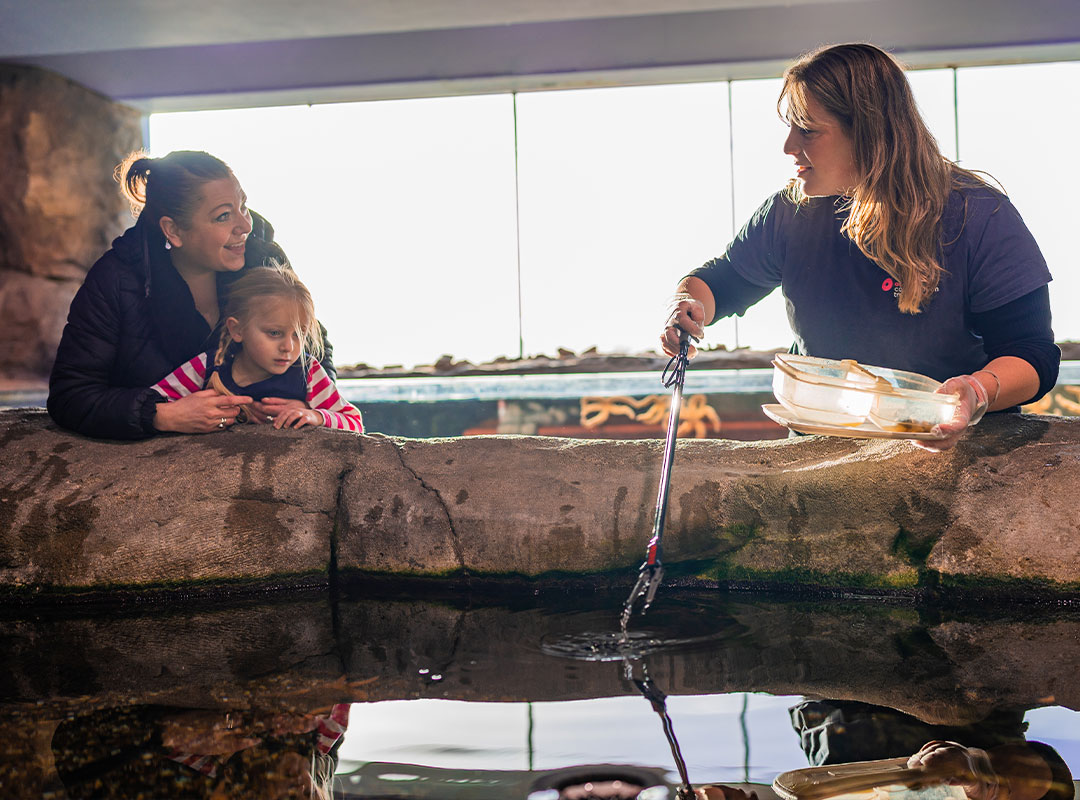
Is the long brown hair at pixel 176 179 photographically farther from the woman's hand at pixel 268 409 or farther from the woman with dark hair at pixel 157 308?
the woman's hand at pixel 268 409

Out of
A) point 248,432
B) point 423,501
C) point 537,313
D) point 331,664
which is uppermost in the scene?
point 537,313

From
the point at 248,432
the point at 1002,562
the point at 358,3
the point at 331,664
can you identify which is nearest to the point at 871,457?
the point at 1002,562

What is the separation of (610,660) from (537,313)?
705cm

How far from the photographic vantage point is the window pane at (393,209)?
8.31 meters

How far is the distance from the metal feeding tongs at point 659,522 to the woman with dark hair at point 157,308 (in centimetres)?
116

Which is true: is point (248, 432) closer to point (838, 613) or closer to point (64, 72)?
point (838, 613)

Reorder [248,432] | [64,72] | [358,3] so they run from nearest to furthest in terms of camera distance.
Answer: [248,432]
[358,3]
[64,72]

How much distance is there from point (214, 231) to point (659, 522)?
1.49 m

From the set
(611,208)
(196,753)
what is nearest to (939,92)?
(611,208)

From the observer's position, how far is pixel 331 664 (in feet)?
5.69

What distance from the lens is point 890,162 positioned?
2.06m

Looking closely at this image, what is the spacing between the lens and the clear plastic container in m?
1.71

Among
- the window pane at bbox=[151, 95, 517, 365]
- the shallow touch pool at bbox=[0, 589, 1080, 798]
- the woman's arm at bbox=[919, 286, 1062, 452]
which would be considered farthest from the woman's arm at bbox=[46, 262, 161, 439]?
the window pane at bbox=[151, 95, 517, 365]

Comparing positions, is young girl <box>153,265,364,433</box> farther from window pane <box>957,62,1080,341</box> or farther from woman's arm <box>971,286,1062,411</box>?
window pane <box>957,62,1080,341</box>
